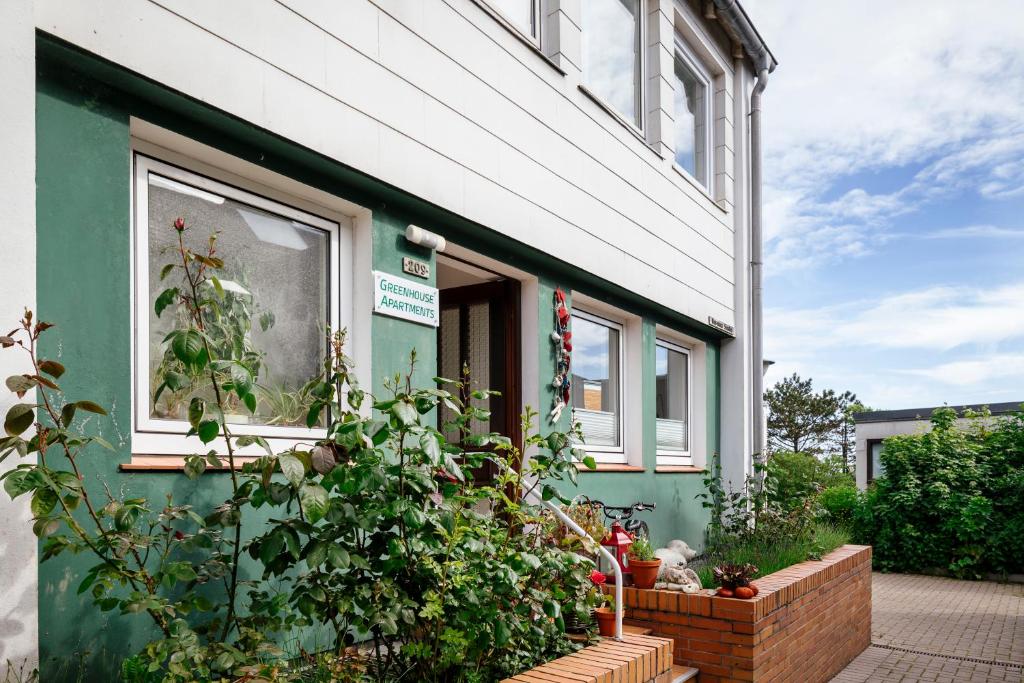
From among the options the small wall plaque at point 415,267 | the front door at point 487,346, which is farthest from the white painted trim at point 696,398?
the small wall plaque at point 415,267

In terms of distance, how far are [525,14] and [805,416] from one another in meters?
40.9

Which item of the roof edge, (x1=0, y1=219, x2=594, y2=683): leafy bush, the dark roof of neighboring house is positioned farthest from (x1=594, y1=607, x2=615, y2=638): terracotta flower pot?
Answer: the dark roof of neighboring house

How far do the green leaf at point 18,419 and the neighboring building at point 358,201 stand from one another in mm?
329

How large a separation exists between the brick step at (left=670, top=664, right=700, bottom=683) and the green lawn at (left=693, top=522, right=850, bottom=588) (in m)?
1.04

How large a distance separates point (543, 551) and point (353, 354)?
1599 mm

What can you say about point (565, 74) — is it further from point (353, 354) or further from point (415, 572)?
point (415, 572)

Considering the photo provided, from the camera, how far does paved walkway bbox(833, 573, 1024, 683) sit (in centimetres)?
661

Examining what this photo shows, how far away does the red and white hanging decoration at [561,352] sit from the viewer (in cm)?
659

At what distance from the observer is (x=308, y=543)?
3.14m

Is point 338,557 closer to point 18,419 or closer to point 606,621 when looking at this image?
point 18,419

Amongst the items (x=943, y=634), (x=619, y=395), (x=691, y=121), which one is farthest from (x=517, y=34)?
(x=943, y=634)

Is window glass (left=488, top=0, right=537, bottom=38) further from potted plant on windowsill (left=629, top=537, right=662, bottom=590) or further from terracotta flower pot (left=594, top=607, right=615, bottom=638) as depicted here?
terracotta flower pot (left=594, top=607, right=615, bottom=638)

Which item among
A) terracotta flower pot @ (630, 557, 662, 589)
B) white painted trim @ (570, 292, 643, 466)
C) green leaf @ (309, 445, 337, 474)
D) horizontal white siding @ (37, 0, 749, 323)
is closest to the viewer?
green leaf @ (309, 445, 337, 474)

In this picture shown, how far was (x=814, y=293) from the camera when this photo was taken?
38062 millimetres
